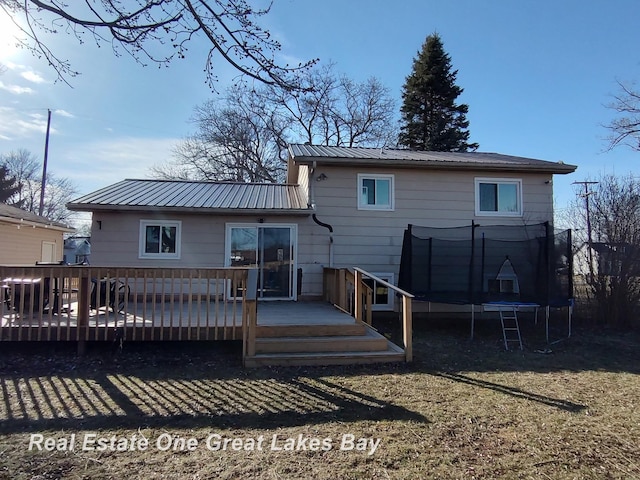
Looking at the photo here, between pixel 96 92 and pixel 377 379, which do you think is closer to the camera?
pixel 96 92

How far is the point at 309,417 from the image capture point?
3.83 meters

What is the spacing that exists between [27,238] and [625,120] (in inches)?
897

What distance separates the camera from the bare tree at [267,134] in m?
23.8

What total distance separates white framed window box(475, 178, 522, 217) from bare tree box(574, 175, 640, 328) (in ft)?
5.00

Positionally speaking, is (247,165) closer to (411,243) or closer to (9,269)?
(411,243)

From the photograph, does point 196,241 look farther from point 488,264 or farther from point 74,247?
point 74,247

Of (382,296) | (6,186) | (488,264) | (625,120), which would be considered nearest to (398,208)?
(382,296)

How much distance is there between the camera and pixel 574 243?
9.08 metres

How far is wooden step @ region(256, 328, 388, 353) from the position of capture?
5766mm

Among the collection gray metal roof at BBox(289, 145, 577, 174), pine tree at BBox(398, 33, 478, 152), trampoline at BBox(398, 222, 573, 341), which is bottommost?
trampoline at BBox(398, 222, 573, 341)

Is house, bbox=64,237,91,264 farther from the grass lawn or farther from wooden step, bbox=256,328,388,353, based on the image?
wooden step, bbox=256,328,388,353

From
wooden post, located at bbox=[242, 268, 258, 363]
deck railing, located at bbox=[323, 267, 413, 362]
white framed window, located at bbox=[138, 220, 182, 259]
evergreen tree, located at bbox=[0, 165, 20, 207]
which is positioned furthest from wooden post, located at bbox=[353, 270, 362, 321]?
evergreen tree, located at bbox=[0, 165, 20, 207]

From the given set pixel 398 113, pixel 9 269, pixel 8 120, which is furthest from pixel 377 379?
pixel 398 113

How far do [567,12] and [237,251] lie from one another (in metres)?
8.85
